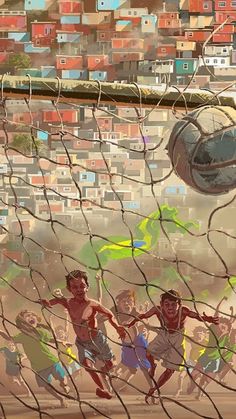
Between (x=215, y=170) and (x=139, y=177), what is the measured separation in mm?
7346

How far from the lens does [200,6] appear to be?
33.3ft

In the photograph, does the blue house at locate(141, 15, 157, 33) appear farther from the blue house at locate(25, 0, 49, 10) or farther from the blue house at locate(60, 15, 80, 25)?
the blue house at locate(25, 0, 49, 10)

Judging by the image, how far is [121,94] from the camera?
7.84ft

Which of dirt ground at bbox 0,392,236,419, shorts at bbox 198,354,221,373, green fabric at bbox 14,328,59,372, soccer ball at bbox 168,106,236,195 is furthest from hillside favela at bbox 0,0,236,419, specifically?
soccer ball at bbox 168,106,236,195

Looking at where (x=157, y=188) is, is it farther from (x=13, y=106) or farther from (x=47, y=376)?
(x=47, y=376)

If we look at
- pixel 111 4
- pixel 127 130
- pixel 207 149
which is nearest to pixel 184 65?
pixel 127 130

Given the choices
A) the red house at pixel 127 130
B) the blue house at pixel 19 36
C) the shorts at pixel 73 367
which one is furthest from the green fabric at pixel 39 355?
the blue house at pixel 19 36

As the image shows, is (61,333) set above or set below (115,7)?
below

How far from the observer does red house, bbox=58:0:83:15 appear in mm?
10195

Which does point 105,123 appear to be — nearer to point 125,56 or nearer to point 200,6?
point 125,56

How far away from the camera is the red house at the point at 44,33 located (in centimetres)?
1004

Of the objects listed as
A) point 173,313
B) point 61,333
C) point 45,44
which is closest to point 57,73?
point 45,44

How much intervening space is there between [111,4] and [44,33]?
2.16ft

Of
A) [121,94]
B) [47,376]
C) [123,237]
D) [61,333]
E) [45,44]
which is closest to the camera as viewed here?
[121,94]
